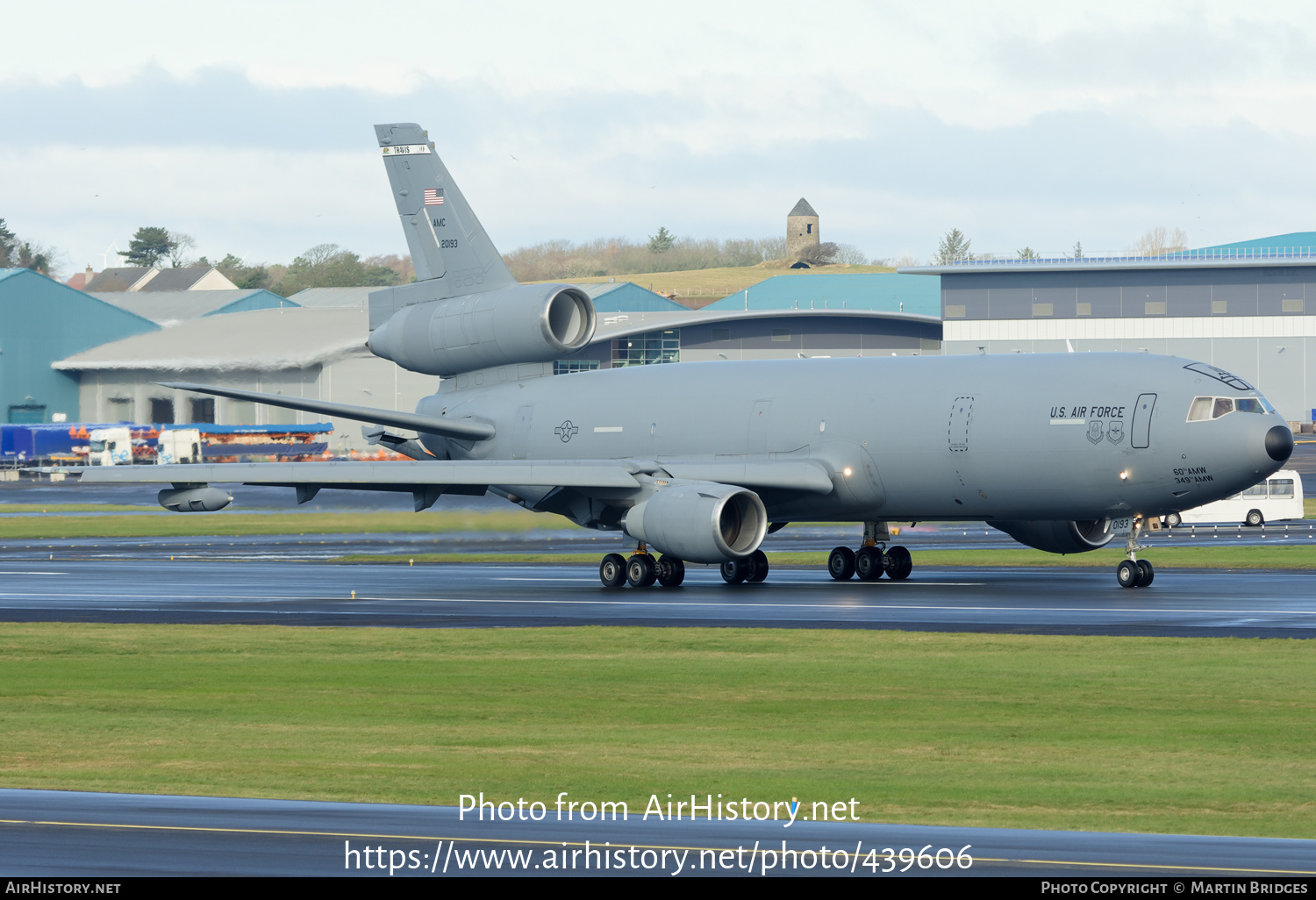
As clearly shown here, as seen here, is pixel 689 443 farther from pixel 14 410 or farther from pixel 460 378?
pixel 14 410

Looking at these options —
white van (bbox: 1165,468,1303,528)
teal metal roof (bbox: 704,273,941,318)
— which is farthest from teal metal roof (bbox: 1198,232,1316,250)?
white van (bbox: 1165,468,1303,528)

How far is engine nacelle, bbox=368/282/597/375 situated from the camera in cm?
4178

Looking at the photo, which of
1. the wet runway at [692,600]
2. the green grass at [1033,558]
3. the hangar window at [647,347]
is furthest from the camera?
the hangar window at [647,347]

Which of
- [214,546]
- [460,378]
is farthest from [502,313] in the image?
[214,546]

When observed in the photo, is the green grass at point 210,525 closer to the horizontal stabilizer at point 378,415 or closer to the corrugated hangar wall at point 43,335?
the horizontal stabilizer at point 378,415

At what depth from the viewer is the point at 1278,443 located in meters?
32.6

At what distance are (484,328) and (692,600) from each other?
1209 centimetres

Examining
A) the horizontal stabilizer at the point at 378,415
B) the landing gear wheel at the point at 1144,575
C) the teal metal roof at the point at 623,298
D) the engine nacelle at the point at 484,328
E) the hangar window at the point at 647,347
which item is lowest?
the landing gear wheel at the point at 1144,575

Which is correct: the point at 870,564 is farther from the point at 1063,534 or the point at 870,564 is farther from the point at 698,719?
the point at 698,719

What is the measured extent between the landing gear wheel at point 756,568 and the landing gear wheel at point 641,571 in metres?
2.38

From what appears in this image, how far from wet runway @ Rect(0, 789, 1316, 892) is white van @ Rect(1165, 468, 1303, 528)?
51.6 meters

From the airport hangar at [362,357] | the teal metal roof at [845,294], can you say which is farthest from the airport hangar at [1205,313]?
the teal metal roof at [845,294]

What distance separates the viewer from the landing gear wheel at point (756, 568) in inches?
1502

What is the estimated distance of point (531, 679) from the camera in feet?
70.7
